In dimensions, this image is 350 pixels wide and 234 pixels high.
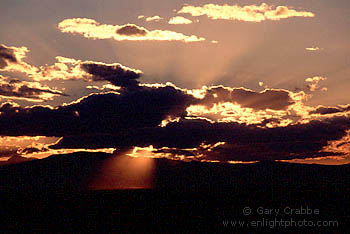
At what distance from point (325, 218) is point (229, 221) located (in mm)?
34698

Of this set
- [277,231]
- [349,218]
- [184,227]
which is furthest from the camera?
[349,218]

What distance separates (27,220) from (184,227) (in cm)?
5907

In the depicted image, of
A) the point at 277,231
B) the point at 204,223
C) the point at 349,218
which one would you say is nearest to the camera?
the point at 277,231

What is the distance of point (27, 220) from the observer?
140500mm

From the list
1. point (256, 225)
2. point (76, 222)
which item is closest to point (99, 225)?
point (76, 222)

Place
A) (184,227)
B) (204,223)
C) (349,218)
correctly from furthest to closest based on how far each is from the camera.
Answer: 1. (349,218)
2. (204,223)
3. (184,227)

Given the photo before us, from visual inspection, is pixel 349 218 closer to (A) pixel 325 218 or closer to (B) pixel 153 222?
(A) pixel 325 218

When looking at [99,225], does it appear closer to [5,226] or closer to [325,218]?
[5,226]

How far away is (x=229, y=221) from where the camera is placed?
130m

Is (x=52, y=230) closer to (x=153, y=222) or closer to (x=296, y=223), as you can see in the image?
(x=153, y=222)

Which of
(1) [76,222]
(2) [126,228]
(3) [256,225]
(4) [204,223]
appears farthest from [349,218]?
(1) [76,222]

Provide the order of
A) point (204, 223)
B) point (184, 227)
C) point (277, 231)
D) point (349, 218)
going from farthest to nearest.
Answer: point (349, 218), point (204, 223), point (184, 227), point (277, 231)

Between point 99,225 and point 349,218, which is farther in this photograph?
point 349,218

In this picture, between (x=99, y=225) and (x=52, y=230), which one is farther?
(x=99, y=225)
